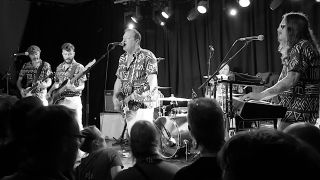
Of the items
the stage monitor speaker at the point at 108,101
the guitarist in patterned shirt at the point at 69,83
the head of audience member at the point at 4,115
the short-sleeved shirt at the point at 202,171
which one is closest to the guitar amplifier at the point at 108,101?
the stage monitor speaker at the point at 108,101

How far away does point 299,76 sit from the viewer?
9.04ft

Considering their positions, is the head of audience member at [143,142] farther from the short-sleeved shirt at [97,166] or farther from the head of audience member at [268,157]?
the head of audience member at [268,157]

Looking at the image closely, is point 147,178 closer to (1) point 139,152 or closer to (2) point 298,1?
(1) point 139,152

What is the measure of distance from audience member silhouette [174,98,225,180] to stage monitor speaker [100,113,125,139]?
6.72 metres

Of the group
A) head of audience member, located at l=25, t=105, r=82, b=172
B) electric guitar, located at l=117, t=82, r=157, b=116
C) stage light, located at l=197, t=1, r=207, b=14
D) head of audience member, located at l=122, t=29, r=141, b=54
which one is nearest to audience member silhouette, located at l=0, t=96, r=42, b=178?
head of audience member, located at l=25, t=105, r=82, b=172

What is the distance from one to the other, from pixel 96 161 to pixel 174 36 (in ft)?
23.0

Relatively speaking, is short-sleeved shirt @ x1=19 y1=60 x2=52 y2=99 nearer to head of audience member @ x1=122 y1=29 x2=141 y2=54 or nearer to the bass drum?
the bass drum

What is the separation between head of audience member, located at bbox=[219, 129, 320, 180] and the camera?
639 millimetres

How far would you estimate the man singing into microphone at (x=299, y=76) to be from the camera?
2.76m

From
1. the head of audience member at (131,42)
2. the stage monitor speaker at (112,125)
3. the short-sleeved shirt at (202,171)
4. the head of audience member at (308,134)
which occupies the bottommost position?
the stage monitor speaker at (112,125)

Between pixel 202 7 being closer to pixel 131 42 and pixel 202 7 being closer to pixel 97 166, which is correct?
pixel 131 42

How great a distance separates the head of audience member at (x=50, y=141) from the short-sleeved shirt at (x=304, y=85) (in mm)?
1938

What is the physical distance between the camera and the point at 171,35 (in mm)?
9023

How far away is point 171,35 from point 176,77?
103cm
